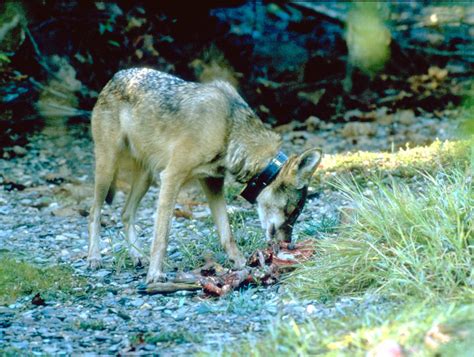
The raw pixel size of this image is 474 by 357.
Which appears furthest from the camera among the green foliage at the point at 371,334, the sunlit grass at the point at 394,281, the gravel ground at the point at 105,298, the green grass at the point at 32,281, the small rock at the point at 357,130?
the small rock at the point at 357,130

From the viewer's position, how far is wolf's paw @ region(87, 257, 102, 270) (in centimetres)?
757

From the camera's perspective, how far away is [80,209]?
9.74 m

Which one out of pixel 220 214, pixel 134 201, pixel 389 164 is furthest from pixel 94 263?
pixel 389 164

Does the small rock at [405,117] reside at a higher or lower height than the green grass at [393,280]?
lower

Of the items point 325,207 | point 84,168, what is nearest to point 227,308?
point 325,207

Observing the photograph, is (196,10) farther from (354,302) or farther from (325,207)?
(354,302)

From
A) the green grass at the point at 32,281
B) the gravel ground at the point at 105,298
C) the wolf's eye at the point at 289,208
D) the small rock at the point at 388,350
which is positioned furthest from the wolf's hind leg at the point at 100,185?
the small rock at the point at 388,350

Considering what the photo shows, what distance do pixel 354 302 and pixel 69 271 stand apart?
107 inches

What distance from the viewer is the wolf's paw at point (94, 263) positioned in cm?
757

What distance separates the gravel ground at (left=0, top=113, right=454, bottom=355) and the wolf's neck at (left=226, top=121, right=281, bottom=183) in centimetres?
73

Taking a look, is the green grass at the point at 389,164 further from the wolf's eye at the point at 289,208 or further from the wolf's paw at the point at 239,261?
the wolf's paw at the point at 239,261

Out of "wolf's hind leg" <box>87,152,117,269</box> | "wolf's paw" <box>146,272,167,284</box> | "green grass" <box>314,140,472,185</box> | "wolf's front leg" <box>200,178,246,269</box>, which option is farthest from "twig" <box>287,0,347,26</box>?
"wolf's paw" <box>146,272,167,284</box>

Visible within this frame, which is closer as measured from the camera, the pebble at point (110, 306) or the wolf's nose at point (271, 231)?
the pebble at point (110, 306)

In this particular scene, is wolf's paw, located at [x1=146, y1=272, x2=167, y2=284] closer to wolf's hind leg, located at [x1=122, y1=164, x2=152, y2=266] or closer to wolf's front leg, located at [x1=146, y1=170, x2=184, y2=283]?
wolf's front leg, located at [x1=146, y1=170, x2=184, y2=283]
